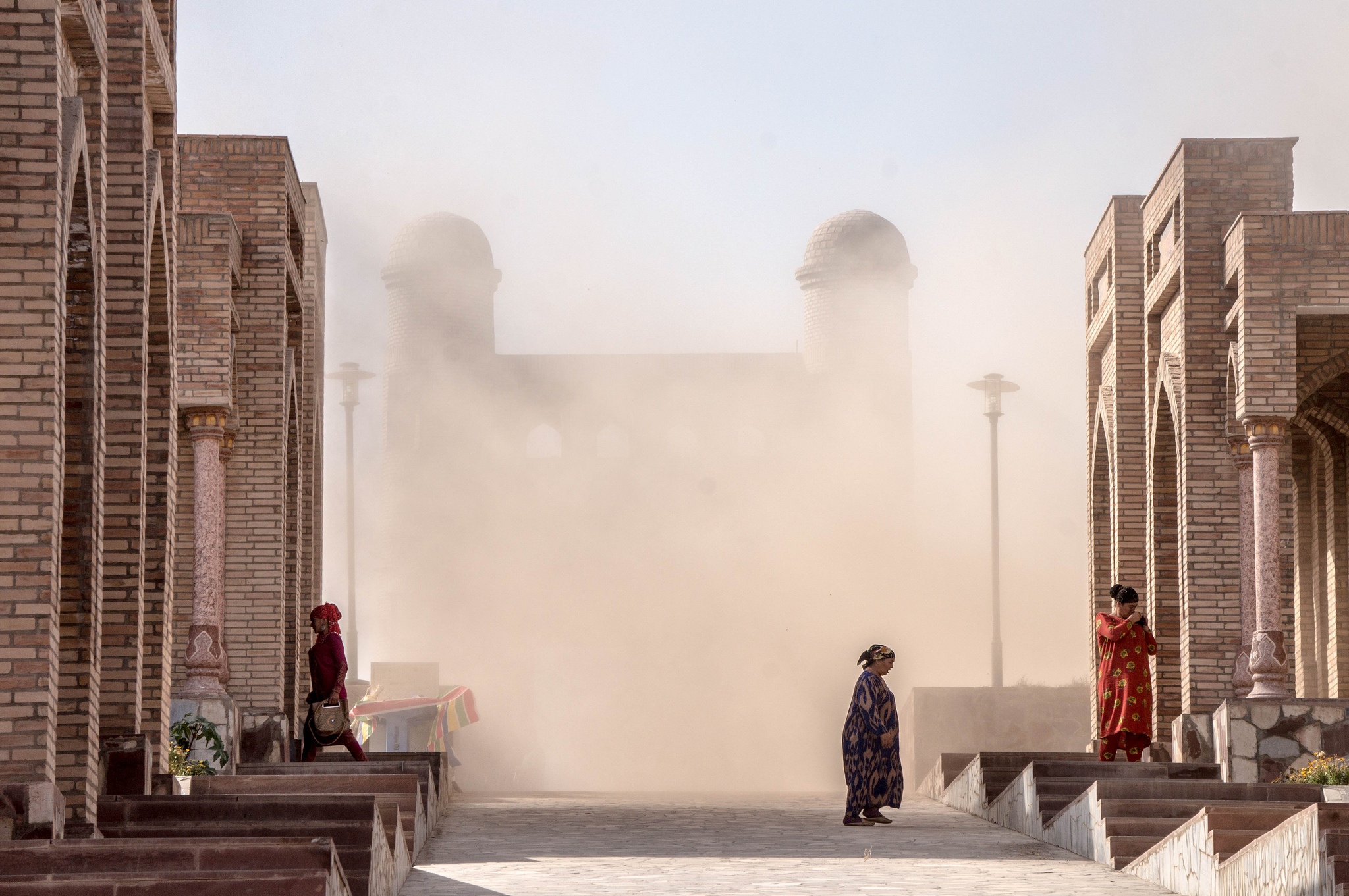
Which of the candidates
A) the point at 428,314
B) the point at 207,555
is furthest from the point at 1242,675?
the point at 428,314

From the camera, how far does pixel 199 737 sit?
46.1 ft

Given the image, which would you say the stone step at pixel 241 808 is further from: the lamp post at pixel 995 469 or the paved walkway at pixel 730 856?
the lamp post at pixel 995 469

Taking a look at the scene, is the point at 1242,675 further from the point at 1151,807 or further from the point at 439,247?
the point at 439,247

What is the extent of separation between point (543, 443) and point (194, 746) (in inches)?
915

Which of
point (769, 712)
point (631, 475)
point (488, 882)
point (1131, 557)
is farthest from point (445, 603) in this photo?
point (488, 882)

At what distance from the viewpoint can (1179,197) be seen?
1489 centimetres

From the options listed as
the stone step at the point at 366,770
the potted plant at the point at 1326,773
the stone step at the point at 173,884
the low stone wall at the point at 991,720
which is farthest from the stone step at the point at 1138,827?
the low stone wall at the point at 991,720

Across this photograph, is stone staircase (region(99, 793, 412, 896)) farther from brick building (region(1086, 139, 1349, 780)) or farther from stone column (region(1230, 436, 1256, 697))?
stone column (region(1230, 436, 1256, 697))

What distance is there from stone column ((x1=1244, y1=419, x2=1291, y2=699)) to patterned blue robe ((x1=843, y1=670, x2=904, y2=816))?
2.78 m

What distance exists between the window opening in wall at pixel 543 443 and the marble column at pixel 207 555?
2126 cm

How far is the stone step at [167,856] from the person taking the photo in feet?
21.4

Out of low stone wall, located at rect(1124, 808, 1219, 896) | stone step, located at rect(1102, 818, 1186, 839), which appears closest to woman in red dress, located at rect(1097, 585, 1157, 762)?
stone step, located at rect(1102, 818, 1186, 839)

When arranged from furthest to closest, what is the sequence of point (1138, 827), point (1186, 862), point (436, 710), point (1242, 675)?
point (436, 710) → point (1242, 675) → point (1138, 827) → point (1186, 862)

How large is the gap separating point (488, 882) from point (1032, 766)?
199 inches
